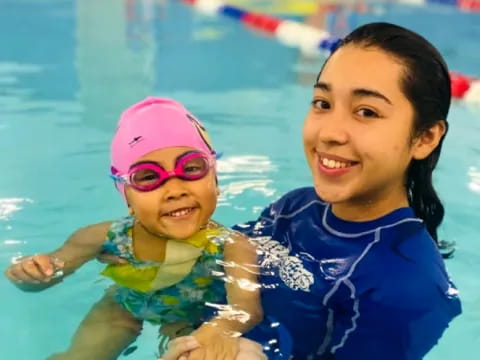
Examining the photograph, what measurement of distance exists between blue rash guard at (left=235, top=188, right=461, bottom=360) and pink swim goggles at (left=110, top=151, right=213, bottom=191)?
342 millimetres

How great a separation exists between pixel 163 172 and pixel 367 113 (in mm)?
689

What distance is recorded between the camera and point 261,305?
2.29m

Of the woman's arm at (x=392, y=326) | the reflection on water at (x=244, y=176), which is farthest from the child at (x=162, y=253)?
the reflection on water at (x=244, y=176)

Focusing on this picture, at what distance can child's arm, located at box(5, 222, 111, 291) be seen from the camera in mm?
Result: 2406

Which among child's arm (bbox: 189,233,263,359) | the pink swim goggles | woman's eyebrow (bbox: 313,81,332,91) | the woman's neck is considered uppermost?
woman's eyebrow (bbox: 313,81,332,91)

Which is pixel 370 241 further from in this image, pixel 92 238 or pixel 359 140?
pixel 92 238

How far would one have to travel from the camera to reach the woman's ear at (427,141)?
2041 millimetres

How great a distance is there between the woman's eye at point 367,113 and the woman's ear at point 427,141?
0.53ft

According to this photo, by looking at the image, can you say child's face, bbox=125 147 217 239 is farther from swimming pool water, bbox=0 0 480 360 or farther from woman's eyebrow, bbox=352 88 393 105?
woman's eyebrow, bbox=352 88 393 105

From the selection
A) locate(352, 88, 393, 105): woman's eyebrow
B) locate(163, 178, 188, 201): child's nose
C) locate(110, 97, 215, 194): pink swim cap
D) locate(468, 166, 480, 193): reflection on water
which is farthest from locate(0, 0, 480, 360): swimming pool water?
locate(352, 88, 393, 105): woman's eyebrow

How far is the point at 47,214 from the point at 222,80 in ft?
9.90

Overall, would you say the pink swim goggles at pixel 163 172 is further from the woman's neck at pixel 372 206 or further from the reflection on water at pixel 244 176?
the reflection on water at pixel 244 176

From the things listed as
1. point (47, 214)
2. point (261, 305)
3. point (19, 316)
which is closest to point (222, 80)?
point (47, 214)

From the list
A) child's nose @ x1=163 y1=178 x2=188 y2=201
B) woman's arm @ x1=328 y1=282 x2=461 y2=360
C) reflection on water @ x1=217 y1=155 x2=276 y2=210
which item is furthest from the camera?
reflection on water @ x1=217 y1=155 x2=276 y2=210
